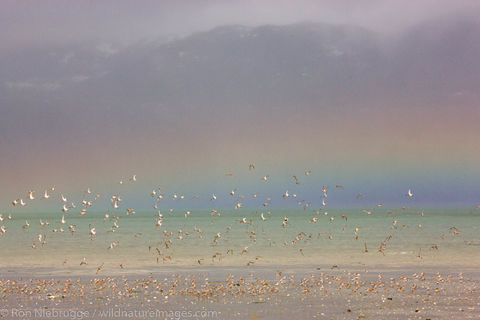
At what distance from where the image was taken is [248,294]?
29.7m

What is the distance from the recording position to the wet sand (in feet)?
82.2

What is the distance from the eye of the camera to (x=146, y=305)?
27078 mm

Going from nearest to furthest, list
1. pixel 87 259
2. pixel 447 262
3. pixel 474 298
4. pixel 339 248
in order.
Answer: pixel 474 298 < pixel 447 262 < pixel 87 259 < pixel 339 248

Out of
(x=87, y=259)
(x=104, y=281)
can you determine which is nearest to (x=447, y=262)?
(x=104, y=281)

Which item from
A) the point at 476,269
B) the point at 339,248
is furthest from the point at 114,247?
the point at 476,269

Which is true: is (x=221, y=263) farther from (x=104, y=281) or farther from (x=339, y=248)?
(x=339, y=248)

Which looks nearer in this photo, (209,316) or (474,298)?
(209,316)

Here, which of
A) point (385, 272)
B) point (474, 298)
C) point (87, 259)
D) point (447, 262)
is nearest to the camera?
point (474, 298)

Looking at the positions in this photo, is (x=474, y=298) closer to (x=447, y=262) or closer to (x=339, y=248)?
(x=447, y=262)

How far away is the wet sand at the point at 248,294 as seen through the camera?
25.1m

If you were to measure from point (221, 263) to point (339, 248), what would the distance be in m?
21.7

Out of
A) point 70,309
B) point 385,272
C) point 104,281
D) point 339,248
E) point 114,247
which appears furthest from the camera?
point 114,247

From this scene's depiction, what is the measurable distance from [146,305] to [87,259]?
2937 centimetres

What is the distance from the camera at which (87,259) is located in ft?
179
